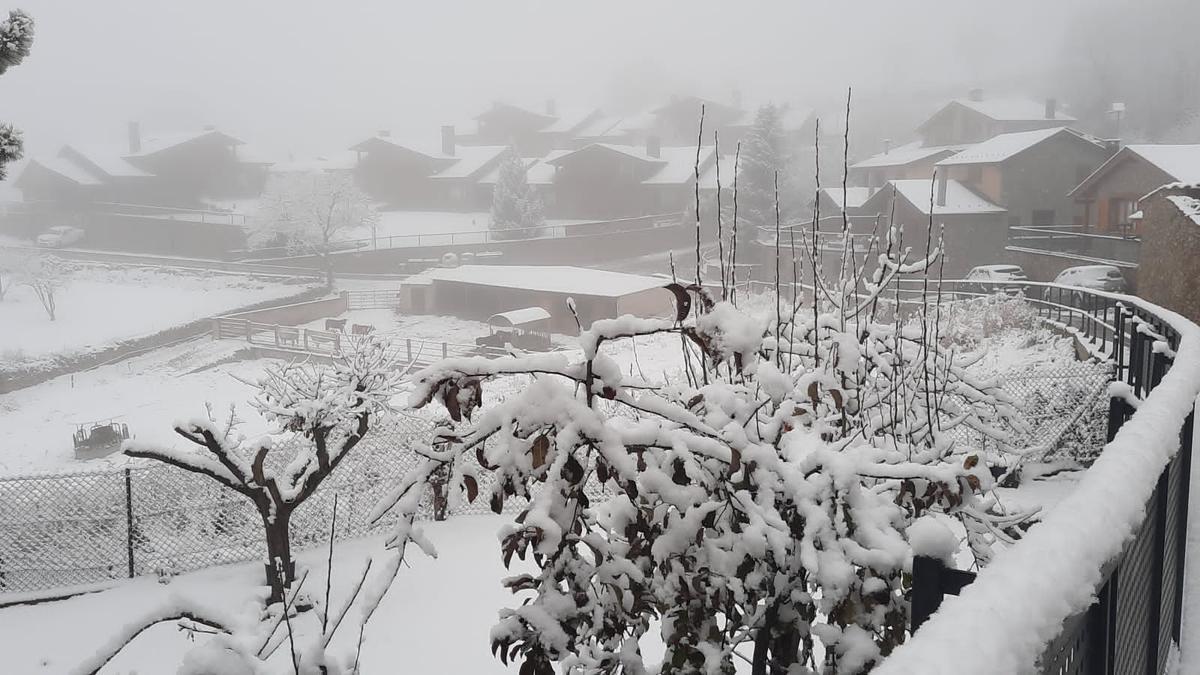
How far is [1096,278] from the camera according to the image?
21547 millimetres

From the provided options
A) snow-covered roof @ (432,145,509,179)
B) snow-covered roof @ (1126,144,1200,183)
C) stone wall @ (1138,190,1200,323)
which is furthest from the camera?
snow-covered roof @ (432,145,509,179)

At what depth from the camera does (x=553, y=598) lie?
2.24 metres

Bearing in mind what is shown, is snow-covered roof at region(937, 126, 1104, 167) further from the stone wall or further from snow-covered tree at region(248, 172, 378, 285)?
snow-covered tree at region(248, 172, 378, 285)

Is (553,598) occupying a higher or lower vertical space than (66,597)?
higher

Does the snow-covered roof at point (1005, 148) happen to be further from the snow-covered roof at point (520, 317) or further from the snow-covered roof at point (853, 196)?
the snow-covered roof at point (520, 317)

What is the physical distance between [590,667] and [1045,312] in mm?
19177

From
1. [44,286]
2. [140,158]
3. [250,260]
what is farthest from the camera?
[140,158]

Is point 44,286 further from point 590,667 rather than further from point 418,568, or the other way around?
point 590,667

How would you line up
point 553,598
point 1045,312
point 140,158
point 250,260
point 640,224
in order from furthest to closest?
point 140,158 → point 640,224 → point 250,260 → point 1045,312 → point 553,598

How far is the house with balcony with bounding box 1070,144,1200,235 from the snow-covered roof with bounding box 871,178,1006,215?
10.3 ft

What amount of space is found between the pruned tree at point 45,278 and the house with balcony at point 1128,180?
4080 cm

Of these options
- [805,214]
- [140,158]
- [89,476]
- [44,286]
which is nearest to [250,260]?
[44,286]

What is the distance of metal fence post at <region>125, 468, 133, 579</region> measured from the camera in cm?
943

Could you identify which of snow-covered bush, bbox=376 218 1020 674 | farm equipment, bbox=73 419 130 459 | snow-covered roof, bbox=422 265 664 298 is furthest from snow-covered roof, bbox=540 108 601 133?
snow-covered bush, bbox=376 218 1020 674
